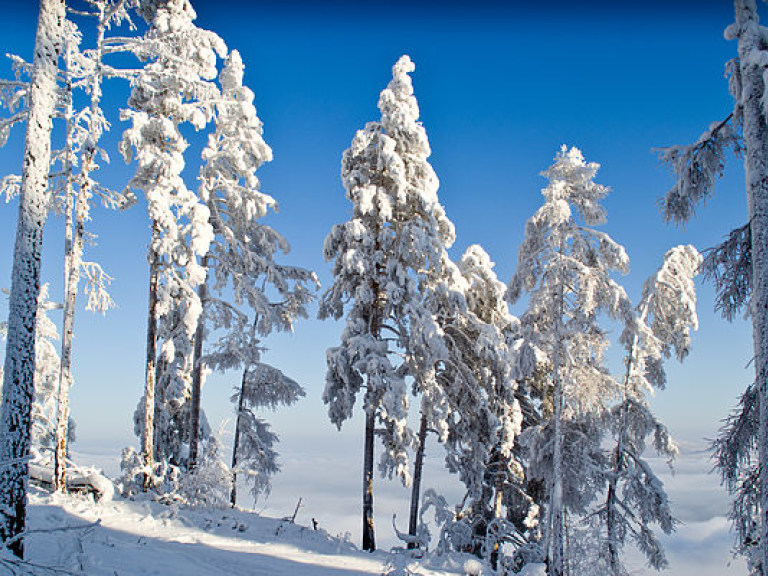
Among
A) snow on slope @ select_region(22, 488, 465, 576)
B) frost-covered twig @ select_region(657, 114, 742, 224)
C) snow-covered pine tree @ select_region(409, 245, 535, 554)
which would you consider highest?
frost-covered twig @ select_region(657, 114, 742, 224)

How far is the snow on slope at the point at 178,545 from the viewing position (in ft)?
32.3

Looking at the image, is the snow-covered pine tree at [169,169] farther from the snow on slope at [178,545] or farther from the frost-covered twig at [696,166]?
the frost-covered twig at [696,166]

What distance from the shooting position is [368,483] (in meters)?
16.7

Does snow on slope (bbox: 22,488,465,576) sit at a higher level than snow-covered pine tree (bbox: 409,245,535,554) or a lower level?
lower

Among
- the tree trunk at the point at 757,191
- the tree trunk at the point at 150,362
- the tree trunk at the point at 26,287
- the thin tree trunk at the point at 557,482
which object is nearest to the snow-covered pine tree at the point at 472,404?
the thin tree trunk at the point at 557,482

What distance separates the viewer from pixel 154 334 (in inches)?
647

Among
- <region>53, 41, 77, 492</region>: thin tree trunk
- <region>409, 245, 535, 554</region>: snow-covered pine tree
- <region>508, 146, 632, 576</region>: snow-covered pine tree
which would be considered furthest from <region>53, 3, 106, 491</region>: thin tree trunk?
<region>508, 146, 632, 576</region>: snow-covered pine tree

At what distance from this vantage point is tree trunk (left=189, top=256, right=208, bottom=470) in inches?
730

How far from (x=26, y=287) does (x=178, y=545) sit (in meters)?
7.04

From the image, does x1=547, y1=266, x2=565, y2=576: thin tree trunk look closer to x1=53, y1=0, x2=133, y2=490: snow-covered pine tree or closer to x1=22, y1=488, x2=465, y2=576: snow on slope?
x1=22, y1=488, x2=465, y2=576: snow on slope

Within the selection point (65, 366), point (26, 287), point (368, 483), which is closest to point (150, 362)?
point (65, 366)

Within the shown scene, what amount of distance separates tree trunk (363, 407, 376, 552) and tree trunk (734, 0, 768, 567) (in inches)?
415

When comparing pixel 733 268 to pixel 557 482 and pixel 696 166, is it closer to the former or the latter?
pixel 696 166

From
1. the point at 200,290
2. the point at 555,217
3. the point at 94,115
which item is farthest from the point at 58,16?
the point at 555,217
